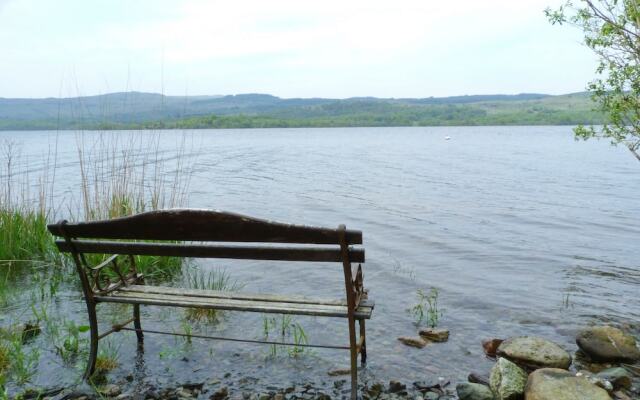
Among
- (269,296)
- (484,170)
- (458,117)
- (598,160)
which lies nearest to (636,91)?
(269,296)

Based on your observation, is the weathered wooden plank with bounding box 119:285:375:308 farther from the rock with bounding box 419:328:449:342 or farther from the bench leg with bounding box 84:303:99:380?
the rock with bounding box 419:328:449:342

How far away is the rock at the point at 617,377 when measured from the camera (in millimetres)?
4996

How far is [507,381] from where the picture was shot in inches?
190

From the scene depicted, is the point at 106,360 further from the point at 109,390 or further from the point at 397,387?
the point at 397,387

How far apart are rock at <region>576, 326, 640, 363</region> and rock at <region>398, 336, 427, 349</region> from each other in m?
1.70

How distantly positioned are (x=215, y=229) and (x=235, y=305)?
95 centimetres

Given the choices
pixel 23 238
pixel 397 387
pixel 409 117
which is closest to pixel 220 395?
pixel 397 387

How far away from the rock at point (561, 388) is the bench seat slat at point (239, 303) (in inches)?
57.9

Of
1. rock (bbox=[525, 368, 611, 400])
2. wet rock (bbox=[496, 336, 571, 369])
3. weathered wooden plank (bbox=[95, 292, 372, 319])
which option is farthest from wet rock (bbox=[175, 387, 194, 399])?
wet rock (bbox=[496, 336, 571, 369])

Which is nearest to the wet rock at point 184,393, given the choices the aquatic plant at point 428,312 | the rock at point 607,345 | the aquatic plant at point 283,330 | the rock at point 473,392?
the aquatic plant at point 283,330

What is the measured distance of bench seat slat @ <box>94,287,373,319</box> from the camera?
4478 mm

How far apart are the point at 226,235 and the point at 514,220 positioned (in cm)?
1370

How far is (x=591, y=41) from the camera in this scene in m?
7.88

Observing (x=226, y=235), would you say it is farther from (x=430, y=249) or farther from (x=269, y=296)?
(x=430, y=249)
